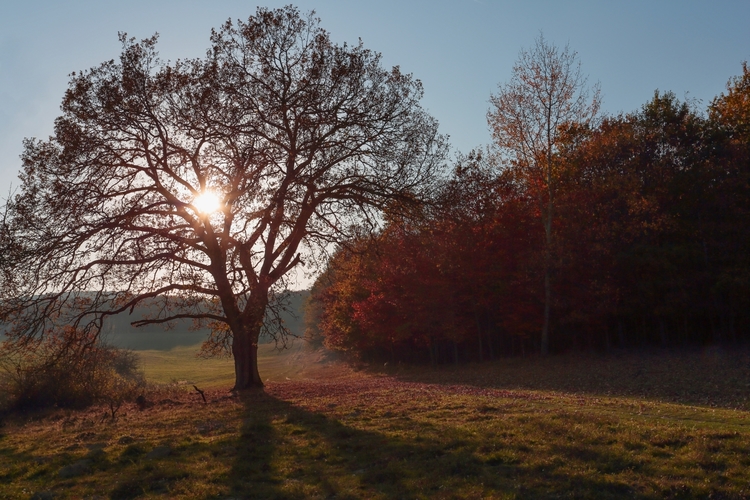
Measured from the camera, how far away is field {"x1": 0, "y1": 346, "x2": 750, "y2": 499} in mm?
8367

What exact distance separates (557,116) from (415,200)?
1763 centimetres

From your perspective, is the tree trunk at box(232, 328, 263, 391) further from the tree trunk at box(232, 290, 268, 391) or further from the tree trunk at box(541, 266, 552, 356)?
the tree trunk at box(541, 266, 552, 356)

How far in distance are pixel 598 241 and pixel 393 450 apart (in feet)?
87.7

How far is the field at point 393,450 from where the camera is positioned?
8.37 m

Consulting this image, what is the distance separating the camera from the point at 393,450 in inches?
424

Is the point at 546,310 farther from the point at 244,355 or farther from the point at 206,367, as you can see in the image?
the point at 206,367

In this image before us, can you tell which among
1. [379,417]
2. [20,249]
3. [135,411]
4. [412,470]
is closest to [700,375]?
[379,417]

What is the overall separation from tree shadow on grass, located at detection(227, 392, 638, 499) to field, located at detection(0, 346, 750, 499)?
0.03m

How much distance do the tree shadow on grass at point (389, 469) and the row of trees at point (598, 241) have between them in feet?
61.5

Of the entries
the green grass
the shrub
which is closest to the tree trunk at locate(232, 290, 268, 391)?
the shrub

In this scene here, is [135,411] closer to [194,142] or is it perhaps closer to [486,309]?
[194,142]

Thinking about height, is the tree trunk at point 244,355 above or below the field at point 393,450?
above

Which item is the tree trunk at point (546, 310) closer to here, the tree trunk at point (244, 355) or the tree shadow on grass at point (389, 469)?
the tree trunk at point (244, 355)

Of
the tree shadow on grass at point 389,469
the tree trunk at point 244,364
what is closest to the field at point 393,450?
the tree shadow on grass at point 389,469
